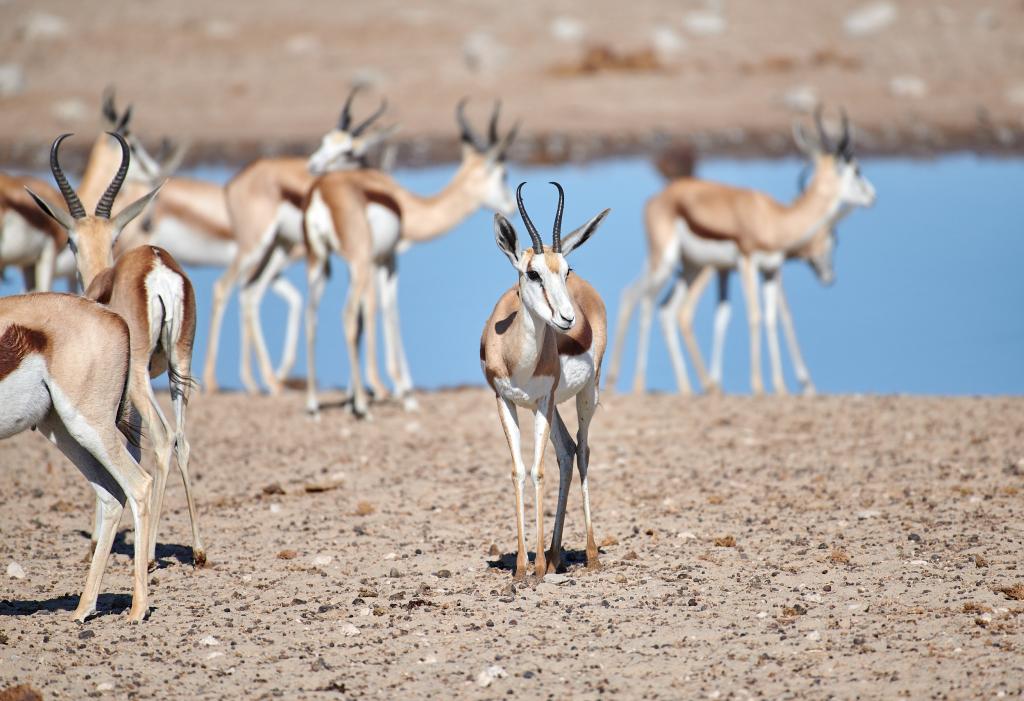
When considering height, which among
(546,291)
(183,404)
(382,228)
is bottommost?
(183,404)

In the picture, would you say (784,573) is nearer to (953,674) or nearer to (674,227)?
(953,674)

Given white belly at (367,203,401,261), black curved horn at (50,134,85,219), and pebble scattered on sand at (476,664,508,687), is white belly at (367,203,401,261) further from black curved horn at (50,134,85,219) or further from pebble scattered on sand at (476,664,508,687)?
pebble scattered on sand at (476,664,508,687)

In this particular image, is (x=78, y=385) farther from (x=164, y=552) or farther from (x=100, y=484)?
(x=164, y=552)

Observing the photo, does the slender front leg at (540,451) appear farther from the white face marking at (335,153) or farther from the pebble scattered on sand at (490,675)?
the white face marking at (335,153)

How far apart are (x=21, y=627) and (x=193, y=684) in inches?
47.2

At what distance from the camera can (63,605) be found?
7.30m

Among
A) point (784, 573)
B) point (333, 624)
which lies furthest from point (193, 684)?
point (784, 573)

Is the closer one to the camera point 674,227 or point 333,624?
point 333,624

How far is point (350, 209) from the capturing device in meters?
12.7

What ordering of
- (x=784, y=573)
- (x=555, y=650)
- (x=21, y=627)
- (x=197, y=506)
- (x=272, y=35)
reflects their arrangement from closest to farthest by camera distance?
(x=555, y=650), (x=21, y=627), (x=784, y=573), (x=197, y=506), (x=272, y=35)

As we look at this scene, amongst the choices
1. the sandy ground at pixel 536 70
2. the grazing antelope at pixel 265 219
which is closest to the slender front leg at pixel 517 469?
the grazing antelope at pixel 265 219

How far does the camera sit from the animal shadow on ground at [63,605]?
714 centimetres

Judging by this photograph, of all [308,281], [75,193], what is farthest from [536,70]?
[75,193]

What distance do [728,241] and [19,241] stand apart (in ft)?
22.2
